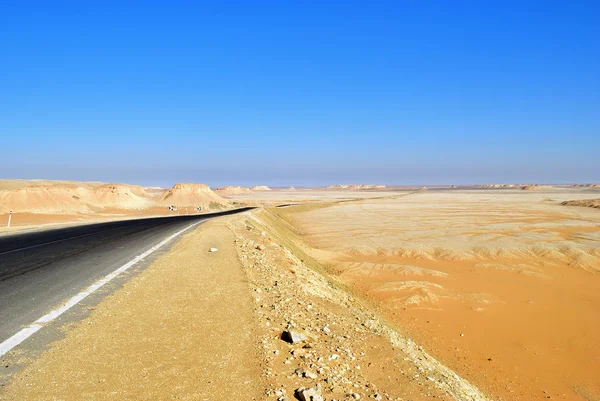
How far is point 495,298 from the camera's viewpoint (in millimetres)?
14000

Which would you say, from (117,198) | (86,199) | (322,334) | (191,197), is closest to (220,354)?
(322,334)

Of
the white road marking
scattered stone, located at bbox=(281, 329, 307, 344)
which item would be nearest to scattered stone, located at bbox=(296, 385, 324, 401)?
scattered stone, located at bbox=(281, 329, 307, 344)

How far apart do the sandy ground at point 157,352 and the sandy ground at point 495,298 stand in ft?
17.7

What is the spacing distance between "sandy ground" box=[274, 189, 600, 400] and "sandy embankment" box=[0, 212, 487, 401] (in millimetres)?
3590

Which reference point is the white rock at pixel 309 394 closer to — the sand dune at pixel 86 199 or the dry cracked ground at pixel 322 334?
the dry cracked ground at pixel 322 334

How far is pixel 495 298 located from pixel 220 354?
40.6ft

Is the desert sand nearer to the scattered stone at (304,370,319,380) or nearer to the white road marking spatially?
the white road marking

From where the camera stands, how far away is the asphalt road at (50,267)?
255 inches

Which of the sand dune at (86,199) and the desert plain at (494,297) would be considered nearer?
the desert plain at (494,297)

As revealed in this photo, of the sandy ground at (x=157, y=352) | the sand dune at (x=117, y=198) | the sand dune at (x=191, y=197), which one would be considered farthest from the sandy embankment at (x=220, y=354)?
the sand dune at (x=191, y=197)

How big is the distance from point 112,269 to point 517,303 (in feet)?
43.3

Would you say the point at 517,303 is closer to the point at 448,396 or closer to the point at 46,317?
the point at 448,396

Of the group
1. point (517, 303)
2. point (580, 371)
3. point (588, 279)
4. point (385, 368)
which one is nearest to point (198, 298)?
point (385, 368)

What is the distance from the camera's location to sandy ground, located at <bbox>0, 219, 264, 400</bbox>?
3.94 metres
